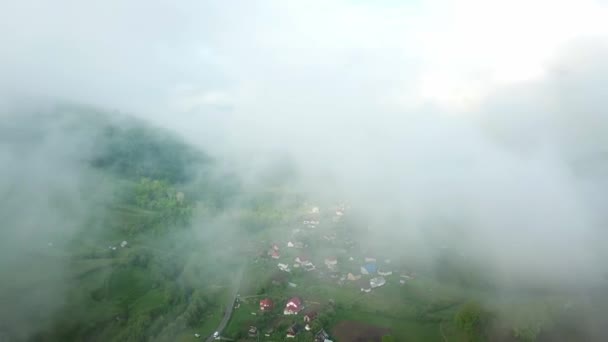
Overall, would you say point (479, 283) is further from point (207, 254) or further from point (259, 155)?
point (259, 155)

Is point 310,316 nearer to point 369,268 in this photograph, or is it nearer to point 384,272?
point 369,268

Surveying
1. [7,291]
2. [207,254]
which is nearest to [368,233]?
[207,254]

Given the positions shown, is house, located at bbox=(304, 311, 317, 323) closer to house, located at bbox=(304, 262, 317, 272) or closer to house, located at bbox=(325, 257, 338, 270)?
house, located at bbox=(304, 262, 317, 272)

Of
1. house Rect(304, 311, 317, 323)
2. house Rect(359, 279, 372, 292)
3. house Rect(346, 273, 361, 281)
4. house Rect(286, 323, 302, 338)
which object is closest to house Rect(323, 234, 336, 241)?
house Rect(346, 273, 361, 281)

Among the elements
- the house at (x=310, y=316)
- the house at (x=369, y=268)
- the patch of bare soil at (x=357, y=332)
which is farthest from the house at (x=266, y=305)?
the house at (x=369, y=268)

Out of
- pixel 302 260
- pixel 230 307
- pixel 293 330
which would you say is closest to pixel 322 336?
pixel 293 330

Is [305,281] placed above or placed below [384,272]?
below
